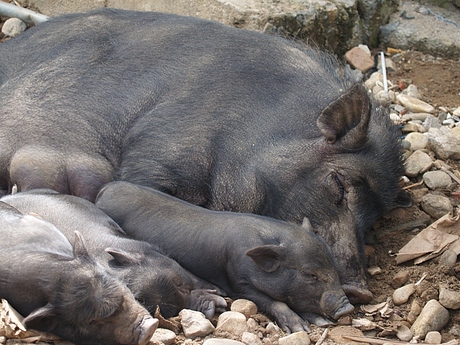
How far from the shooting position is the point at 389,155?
5855 mm

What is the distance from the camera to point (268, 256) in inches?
195

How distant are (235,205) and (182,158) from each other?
0.48 m

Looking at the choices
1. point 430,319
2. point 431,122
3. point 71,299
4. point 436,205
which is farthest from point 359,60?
point 71,299

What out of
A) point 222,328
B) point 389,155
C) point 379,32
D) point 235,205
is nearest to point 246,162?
point 235,205

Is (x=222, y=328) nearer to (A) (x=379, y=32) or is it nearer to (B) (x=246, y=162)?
(B) (x=246, y=162)

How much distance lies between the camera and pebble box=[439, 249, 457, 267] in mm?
5684

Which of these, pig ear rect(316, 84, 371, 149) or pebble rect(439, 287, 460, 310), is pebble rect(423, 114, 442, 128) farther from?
pebble rect(439, 287, 460, 310)

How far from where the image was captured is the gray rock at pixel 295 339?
15.2 ft

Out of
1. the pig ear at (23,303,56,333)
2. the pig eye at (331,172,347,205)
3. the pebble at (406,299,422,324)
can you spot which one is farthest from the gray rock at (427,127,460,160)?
the pig ear at (23,303,56,333)

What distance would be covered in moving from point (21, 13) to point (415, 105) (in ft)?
12.9

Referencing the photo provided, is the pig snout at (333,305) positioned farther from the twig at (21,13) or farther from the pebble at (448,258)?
the twig at (21,13)

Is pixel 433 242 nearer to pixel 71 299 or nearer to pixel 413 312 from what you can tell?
pixel 413 312

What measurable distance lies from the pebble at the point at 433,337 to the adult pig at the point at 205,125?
0.48 meters

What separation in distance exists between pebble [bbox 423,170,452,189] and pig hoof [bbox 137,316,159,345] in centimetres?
331
